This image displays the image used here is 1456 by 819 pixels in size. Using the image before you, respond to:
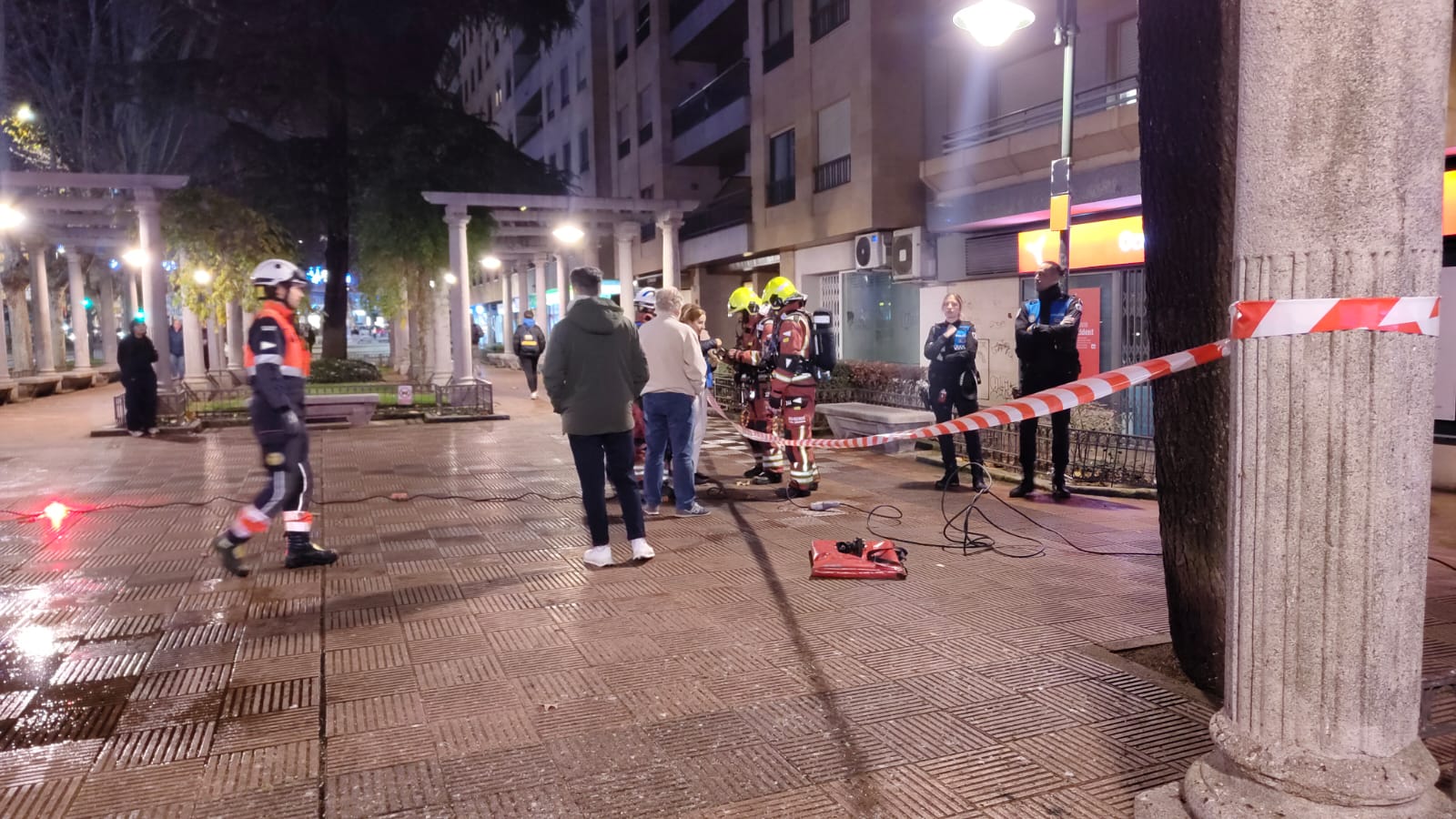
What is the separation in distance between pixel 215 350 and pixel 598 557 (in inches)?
1077

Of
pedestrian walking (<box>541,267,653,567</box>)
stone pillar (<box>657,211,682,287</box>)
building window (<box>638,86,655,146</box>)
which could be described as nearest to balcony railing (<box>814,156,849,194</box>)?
stone pillar (<box>657,211,682,287</box>)

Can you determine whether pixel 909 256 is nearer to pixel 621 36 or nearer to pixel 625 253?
pixel 625 253

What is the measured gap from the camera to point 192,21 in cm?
2047

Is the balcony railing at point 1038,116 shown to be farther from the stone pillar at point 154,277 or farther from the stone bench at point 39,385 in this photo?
the stone bench at point 39,385

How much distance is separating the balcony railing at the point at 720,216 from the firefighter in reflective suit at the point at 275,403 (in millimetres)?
18803

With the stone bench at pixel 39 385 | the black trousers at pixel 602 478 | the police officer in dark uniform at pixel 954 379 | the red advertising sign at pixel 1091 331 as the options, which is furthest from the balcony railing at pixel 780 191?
the stone bench at pixel 39 385

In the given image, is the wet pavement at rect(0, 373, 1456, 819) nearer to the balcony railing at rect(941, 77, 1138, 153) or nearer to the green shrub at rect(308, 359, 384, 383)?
the balcony railing at rect(941, 77, 1138, 153)

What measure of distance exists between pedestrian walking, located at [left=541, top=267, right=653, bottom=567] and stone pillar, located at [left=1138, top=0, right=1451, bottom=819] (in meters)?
4.15

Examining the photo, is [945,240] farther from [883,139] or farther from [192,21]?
[192,21]

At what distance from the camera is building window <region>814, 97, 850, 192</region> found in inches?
780

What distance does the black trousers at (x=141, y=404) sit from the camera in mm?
14793

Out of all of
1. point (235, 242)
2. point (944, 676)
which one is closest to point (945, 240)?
point (235, 242)

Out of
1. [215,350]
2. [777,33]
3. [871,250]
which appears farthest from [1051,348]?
[215,350]

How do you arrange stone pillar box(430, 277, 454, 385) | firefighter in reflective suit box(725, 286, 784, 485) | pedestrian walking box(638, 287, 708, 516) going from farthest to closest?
stone pillar box(430, 277, 454, 385) < firefighter in reflective suit box(725, 286, 784, 485) < pedestrian walking box(638, 287, 708, 516)
